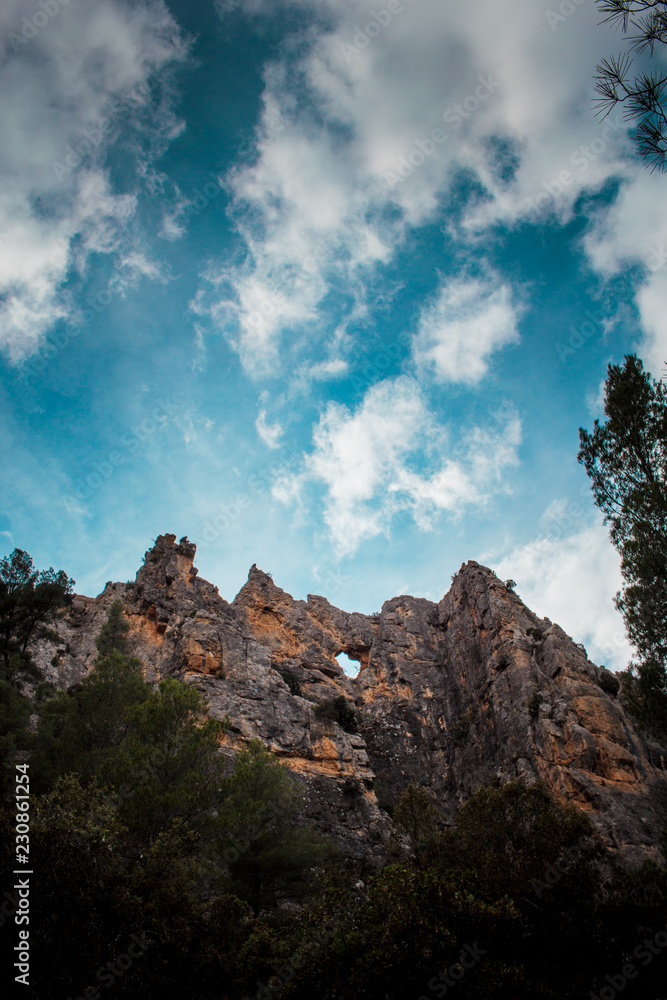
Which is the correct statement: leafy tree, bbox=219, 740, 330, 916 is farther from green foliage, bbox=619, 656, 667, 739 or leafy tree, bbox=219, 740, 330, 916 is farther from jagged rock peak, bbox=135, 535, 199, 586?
jagged rock peak, bbox=135, 535, 199, 586

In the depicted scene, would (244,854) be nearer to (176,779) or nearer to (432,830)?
(176,779)

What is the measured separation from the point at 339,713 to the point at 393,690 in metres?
8.97

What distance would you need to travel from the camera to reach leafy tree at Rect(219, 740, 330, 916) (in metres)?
19.1

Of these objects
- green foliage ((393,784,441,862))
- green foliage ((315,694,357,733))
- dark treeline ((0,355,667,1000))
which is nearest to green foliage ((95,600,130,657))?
dark treeline ((0,355,667,1000))

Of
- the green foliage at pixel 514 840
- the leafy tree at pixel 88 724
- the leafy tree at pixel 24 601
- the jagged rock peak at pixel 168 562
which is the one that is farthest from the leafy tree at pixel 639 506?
the jagged rock peak at pixel 168 562

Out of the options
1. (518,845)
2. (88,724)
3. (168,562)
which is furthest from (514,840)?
(168,562)

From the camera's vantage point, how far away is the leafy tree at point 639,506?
59.5ft

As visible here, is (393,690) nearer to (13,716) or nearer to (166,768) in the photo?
(166,768)

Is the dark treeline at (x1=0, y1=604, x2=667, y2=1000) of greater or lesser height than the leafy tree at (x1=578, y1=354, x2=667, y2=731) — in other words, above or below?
below

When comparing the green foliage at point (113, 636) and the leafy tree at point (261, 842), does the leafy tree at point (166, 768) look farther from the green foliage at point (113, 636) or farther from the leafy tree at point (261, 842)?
the green foliage at point (113, 636)

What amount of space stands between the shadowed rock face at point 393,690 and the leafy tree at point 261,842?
12.1 metres

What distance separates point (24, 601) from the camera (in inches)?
1035

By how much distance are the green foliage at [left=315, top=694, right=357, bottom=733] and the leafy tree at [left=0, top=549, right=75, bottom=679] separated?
25.0m

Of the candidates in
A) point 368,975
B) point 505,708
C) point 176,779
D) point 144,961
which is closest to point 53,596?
point 176,779
